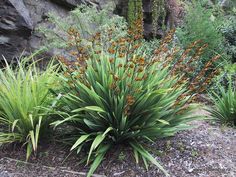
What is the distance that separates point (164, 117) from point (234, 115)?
1.52 m

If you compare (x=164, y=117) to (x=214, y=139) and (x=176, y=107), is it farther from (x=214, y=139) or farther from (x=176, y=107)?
(x=214, y=139)

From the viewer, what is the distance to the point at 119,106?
10.2 feet

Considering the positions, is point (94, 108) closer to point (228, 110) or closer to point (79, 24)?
point (228, 110)

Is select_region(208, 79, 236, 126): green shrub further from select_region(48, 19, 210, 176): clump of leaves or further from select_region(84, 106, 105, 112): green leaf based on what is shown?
select_region(84, 106, 105, 112): green leaf

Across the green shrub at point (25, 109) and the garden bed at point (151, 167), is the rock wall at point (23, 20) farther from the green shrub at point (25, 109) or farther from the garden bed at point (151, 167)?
the garden bed at point (151, 167)

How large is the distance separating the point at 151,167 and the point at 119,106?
0.66 metres

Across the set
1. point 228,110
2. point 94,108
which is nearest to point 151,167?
point 94,108

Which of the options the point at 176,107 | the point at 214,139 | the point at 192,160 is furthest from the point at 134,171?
the point at 214,139

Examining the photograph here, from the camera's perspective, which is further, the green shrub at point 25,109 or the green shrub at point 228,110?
the green shrub at point 228,110

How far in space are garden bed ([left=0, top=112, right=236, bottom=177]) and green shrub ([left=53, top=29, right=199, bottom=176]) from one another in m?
0.13

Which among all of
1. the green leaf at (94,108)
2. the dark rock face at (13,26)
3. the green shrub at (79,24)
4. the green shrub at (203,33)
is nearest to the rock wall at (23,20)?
the dark rock face at (13,26)

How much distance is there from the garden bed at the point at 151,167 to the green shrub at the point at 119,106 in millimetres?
133

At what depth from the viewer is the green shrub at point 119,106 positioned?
3080 mm

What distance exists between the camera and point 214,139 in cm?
369
